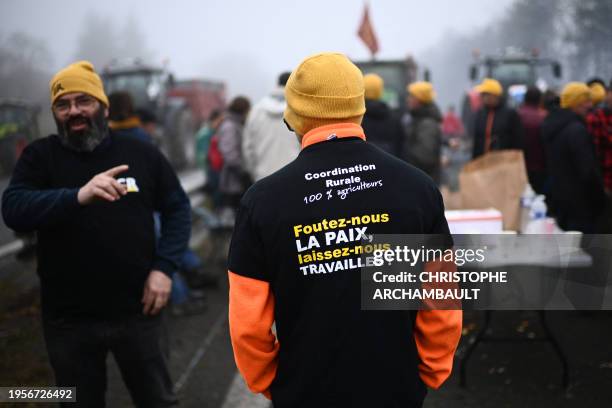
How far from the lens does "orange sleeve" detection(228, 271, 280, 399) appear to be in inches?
72.2

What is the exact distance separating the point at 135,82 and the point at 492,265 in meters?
17.2

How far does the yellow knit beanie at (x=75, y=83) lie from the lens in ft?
9.22

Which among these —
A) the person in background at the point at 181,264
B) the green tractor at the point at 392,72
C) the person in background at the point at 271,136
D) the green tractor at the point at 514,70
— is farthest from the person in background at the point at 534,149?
the green tractor at the point at 514,70

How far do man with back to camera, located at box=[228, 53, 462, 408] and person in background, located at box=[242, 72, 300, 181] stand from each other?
154 inches

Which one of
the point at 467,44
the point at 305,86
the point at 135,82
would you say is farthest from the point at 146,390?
the point at 467,44

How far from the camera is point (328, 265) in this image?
5.91 ft

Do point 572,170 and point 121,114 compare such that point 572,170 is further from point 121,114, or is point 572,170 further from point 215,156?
point 215,156

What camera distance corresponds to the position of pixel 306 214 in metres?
1.78

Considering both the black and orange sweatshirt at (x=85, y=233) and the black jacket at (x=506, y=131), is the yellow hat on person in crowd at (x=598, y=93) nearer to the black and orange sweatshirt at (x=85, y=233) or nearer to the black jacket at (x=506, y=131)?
the black jacket at (x=506, y=131)

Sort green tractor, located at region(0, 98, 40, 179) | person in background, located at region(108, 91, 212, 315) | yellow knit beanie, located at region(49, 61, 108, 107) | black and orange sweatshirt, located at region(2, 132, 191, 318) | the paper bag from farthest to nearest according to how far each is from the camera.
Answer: green tractor, located at region(0, 98, 40, 179) → person in background, located at region(108, 91, 212, 315) → the paper bag → yellow knit beanie, located at region(49, 61, 108, 107) → black and orange sweatshirt, located at region(2, 132, 191, 318)

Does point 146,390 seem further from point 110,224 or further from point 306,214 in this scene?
point 306,214

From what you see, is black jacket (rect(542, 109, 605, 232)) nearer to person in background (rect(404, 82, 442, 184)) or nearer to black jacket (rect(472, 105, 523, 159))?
black jacket (rect(472, 105, 523, 159))

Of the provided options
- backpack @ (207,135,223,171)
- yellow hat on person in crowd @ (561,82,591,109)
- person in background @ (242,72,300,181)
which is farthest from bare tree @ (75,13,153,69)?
yellow hat on person in crowd @ (561,82,591,109)

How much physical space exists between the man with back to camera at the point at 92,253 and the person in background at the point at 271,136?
300 cm
